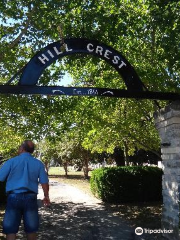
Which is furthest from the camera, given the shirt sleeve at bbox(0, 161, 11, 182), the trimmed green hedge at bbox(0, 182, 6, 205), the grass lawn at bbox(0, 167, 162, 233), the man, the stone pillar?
the trimmed green hedge at bbox(0, 182, 6, 205)

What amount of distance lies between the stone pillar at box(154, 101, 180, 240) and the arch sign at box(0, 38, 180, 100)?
498 millimetres

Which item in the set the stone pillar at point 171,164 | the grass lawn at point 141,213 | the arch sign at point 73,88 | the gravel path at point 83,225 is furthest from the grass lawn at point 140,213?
the arch sign at point 73,88

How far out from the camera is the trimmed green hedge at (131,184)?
14.9 m

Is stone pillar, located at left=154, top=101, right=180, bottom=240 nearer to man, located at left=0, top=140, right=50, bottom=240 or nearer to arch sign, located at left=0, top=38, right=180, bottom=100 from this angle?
arch sign, located at left=0, top=38, right=180, bottom=100

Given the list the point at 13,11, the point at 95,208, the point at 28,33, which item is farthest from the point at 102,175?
the point at 13,11

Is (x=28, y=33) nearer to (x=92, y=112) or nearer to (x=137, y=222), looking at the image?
(x=92, y=112)

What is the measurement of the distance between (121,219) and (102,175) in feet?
15.7

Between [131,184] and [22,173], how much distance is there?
10.6 metres

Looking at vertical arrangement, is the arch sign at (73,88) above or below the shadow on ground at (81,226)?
above

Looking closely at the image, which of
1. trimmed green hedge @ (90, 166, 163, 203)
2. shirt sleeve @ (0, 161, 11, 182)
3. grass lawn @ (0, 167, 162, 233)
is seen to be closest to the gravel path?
grass lawn @ (0, 167, 162, 233)

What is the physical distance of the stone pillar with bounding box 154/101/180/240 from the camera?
683 cm

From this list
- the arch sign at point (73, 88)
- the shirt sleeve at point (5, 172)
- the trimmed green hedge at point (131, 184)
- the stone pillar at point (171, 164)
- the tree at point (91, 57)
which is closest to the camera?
the shirt sleeve at point (5, 172)

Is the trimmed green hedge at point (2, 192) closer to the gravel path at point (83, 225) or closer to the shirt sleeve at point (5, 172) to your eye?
the gravel path at point (83, 225)

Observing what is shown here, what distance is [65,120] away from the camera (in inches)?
478
